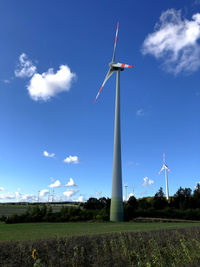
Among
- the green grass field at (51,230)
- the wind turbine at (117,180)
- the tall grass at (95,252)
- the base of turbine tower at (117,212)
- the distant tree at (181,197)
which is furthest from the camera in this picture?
the distant tree at (181,197)

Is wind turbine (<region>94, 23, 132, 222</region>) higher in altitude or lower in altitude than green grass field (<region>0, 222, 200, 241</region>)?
higher

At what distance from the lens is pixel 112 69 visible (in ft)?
138

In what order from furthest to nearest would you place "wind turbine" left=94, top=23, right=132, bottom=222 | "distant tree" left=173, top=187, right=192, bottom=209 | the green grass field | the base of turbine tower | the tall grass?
"distant tree" left=173, top=187, right=192, bottom=209, "wind turbine" left=94, top=23, right=132, bottom=222, the base of turbine tower, the green grass field, the tall grass

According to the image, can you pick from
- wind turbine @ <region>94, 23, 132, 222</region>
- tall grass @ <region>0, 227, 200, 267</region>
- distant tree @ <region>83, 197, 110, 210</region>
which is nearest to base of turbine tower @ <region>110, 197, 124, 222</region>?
wind turbine @ <region>94, 23, 132, 222</region>

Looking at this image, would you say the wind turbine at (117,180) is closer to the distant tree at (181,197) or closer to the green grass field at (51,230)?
the green grass field at (51,230)

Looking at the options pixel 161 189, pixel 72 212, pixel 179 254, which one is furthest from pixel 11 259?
pixel 161 189

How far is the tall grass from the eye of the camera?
32.0 feet

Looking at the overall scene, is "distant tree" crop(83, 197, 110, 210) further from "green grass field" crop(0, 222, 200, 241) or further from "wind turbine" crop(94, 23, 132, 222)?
"green grass field" crop(0, 222, 200, 241)

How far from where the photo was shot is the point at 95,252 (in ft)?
36.3

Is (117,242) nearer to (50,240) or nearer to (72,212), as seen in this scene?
(50,240)

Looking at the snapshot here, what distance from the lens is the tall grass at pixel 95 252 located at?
32.0ft

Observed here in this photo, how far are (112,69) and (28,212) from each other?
27.4 metres

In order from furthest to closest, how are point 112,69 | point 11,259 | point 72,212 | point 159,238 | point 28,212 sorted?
point 112,69 → point 72,212 → point 28,212 → point 159,238 → point 11,259

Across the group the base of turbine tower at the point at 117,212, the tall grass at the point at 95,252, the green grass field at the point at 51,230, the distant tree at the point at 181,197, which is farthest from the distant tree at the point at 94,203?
the tall grass at the point at 95,252
